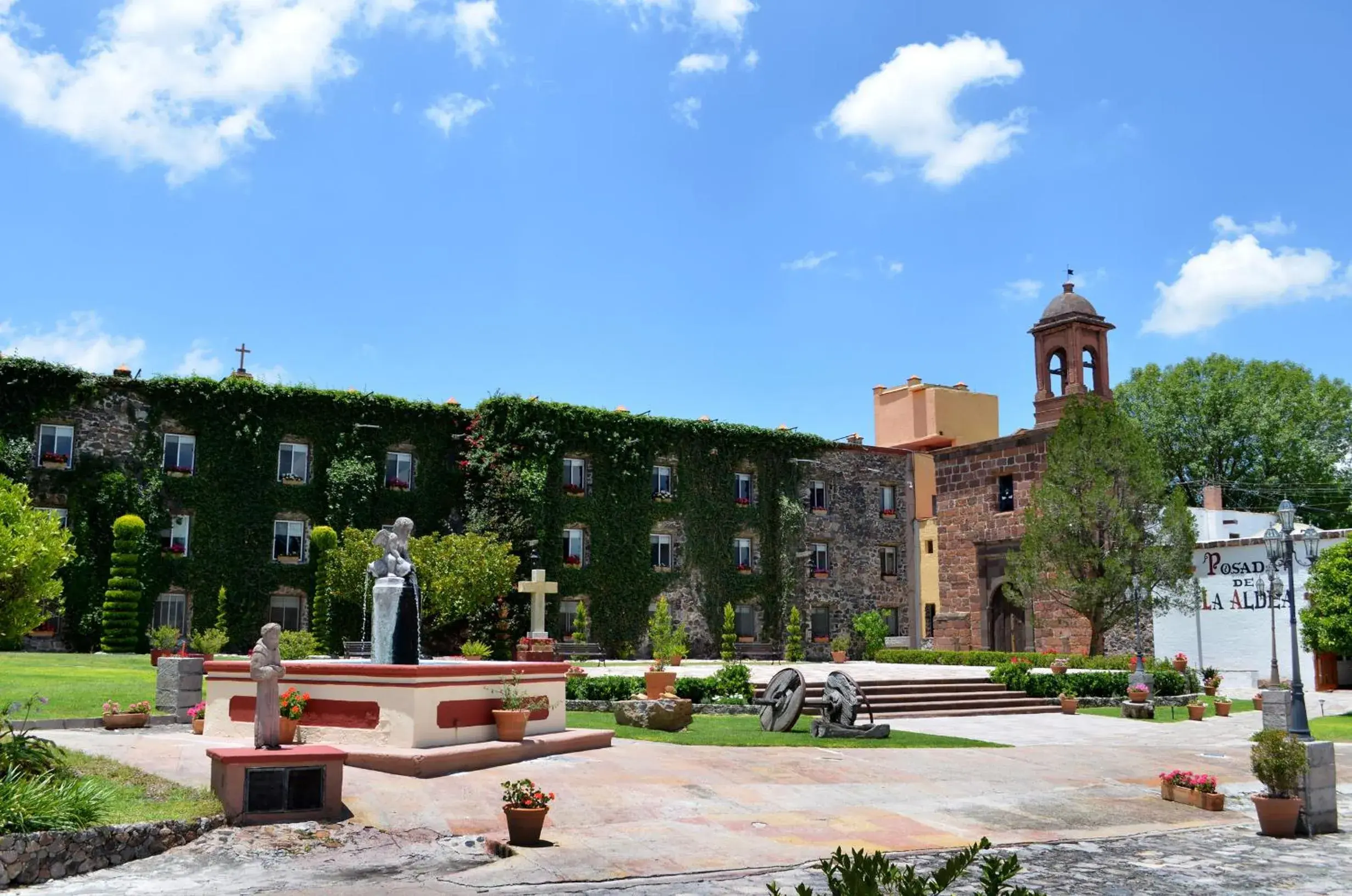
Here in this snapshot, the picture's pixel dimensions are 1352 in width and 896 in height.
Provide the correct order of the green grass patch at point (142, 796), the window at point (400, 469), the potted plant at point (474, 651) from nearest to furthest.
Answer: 1. the green grass patch at point (142, 796)
2. the potted plant at point (474, 651)
3. the window at point (400, 469)

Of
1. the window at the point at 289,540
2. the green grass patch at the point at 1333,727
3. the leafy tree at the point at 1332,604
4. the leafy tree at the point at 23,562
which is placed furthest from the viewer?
the window at the point at 289,540

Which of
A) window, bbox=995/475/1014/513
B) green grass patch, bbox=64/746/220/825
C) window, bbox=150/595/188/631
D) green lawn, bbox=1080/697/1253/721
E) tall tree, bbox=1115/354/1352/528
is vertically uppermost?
tall tree, bbox=1115/354/1352/528

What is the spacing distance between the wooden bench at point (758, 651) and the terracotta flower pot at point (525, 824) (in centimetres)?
3210

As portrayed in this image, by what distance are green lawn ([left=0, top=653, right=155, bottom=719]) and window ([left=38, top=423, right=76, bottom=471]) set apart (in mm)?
6689

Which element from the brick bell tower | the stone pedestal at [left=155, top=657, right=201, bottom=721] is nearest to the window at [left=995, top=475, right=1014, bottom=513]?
the brick bell tower

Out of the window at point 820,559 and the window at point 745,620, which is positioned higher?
the window at point 820,559

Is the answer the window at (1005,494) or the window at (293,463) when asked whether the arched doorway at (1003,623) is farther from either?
the window at (293,463)

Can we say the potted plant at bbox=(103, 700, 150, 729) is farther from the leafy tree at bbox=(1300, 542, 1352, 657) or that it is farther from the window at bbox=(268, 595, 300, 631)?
the leafy tree at bbox=(1300, 542, 1352, 657)

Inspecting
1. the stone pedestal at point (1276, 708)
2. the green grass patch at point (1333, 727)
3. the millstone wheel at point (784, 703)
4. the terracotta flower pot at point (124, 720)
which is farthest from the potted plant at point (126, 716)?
the green grass patch at point (1333, 727)

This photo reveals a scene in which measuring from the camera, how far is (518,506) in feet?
129

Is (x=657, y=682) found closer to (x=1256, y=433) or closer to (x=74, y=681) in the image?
(x=74, y=681)

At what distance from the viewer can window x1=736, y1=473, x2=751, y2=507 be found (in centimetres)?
4481

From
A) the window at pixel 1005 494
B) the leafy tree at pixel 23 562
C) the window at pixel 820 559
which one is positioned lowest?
the leafy tree at pixel 23 562

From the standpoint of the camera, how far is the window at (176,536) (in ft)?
116
